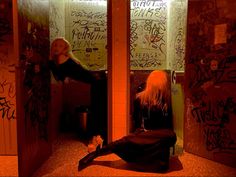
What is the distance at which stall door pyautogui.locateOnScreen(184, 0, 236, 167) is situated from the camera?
8.87ft

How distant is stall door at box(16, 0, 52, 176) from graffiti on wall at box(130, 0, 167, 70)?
1554 mm

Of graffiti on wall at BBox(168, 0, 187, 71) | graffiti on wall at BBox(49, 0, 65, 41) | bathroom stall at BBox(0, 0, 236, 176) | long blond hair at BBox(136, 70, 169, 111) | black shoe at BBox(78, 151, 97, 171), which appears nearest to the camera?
bathroom stall at BBox(0, 0, 236, 176)

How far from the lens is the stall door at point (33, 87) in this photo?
2264 mm

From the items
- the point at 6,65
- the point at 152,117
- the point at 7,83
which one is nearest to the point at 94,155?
the point at 152,117

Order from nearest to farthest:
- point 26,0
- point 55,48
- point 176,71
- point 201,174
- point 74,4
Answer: point 26,0
point 201,174
point 55,48
point 176,71
point 74,4

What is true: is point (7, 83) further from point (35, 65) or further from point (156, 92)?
point (156, 92)

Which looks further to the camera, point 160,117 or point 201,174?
point 160,117

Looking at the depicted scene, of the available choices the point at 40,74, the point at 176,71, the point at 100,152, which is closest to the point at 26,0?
the point at 40,74

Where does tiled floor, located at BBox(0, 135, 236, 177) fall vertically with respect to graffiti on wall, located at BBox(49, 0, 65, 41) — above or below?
below

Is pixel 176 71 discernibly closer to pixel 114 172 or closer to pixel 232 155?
pixel 232 155

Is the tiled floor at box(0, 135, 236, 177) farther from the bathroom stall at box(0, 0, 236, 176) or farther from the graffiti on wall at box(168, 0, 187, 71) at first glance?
the graffiti on wall at box(168, 0, 187, 71)

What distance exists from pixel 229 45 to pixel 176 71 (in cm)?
117

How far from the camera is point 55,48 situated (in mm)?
3111

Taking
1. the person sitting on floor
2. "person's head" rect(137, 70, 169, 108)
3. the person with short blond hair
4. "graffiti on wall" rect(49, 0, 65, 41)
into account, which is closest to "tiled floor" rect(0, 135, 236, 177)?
the person sitting on floor
